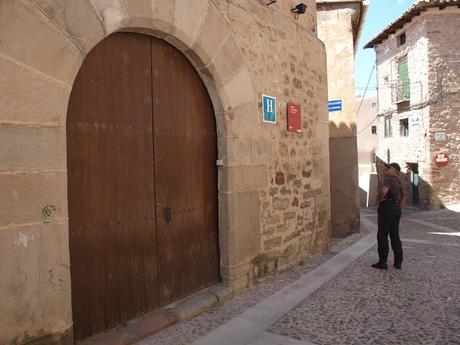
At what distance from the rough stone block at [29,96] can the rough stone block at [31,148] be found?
6 centimetres

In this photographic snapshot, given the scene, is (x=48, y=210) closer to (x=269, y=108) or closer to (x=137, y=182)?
(x=137, y=182)

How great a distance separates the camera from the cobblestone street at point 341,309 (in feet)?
9.13

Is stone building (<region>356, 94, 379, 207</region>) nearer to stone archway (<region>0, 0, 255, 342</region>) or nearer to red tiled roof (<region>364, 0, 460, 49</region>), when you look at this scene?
red tiled roof (<region>364, 0, 460, 49</region>)

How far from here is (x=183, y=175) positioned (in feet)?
11.1

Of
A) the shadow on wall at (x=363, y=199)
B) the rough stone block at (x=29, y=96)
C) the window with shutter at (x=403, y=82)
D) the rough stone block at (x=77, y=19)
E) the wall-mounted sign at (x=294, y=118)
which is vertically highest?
the window with shutter at (x=403, y=82)

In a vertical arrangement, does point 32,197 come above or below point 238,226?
above

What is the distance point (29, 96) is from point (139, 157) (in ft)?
3.26

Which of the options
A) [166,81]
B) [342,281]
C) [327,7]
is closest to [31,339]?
[166,81]

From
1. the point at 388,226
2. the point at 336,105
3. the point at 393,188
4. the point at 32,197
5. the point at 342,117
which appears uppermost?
the point at 336,105

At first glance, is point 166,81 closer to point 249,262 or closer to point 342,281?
point 249,262

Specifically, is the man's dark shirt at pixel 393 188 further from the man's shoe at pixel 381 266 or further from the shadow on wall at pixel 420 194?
the shadow on wall at pixel 420 194

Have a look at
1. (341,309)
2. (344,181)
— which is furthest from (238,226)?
(344,181)

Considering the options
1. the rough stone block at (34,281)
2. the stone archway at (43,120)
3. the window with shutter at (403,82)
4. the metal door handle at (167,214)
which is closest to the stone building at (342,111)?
the metal door handle at (167,214)

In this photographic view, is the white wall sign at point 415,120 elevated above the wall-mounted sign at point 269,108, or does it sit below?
above
